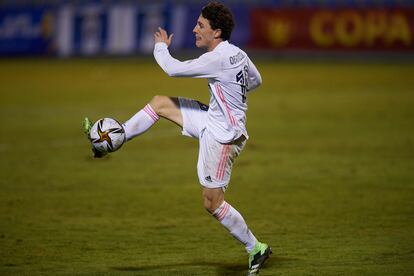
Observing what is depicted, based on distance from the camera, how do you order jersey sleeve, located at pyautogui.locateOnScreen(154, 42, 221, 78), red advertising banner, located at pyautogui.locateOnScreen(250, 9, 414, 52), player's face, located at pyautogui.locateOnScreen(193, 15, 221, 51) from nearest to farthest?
jersey sleeve, located at pyautogui.locateOnScreen(154, 42, 221, 78), player's face, located at pyautogui.locateOnScreen(193, 15, 221, 51), red advertising banner, located at pyautogui.locateOnScreen(250, 9, 414, 52)

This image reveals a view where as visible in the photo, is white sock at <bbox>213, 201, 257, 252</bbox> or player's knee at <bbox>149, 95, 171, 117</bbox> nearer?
white sock at <bbox>213, 201, 257, 252</bbox>

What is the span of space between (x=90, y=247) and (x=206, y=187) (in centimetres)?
168

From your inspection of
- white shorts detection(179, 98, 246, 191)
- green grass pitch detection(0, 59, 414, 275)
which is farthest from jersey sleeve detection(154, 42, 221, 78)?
green grass pitch detection(0, 59, 414, 275)

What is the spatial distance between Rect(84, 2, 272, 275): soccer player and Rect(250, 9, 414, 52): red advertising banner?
22.3m

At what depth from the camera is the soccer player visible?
6992 mm

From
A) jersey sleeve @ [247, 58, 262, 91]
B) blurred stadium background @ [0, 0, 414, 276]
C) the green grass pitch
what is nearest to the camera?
jersey sleeve @ [247, 58, 262, 91]

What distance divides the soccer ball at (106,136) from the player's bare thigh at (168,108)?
39cm

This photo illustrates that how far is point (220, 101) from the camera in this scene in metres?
7.11

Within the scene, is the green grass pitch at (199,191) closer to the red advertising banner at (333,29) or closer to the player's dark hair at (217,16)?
the player's dark hair at (217,16)

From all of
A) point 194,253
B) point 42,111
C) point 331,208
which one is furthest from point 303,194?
point 42,111

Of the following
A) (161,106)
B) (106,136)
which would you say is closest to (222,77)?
(161,106)

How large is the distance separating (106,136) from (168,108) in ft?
2.06

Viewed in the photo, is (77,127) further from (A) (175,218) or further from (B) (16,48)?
(B) (16,48)

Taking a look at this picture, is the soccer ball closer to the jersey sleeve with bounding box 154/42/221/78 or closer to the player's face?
the jersey sleeve with bounding box 154/42/221/78
